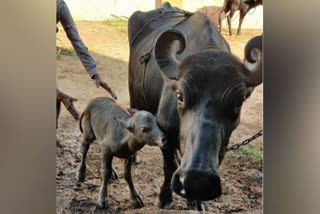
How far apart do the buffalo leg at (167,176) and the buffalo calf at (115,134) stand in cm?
6

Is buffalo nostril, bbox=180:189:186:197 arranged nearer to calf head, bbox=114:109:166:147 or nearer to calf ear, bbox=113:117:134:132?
calf head, bbox=114:109:166:147

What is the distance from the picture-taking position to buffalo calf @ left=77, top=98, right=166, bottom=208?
2.57m

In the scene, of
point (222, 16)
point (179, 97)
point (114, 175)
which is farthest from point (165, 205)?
point (222, 16)

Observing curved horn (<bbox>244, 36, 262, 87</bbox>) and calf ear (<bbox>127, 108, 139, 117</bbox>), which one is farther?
calf ear (<bbox>127, 108, 139, 117</bbox>)

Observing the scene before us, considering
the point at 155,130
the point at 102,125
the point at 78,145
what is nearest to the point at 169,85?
the point at 155,130

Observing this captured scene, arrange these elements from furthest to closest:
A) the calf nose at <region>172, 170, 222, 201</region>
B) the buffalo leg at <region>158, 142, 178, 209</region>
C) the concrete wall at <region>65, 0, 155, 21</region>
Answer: the concrete wall at <region>65, 0, 155, 21</region>, the buffalo leg at <region>158, 142, 178, 209</region>, the calf nose at <region>172, 170, 222, 201</region>

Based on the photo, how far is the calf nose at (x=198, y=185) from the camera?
242 cm

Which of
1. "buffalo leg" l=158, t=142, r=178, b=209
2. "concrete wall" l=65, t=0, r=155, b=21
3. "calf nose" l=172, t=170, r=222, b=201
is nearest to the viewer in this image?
"calf nose" l=172, t=170, r=222, b=201

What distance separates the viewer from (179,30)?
102 inches

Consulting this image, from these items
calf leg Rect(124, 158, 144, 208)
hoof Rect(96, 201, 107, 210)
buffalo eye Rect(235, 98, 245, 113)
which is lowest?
hoof Rect(96, 201, 107, 210)

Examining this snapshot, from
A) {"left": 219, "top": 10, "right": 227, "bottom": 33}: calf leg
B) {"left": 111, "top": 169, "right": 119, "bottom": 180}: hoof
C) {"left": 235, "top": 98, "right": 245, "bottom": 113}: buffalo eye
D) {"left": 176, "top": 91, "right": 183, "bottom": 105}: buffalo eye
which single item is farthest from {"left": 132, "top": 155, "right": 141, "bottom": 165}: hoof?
{"left": 219, "top": 10, "right": 227, "bottom": 33}: calf leg

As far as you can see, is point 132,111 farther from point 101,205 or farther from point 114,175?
point 101,205
